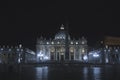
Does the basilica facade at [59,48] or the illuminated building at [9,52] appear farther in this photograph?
the basilica facade at [59,48]

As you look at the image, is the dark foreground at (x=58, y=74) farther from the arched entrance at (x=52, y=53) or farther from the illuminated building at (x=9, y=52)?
the arched entrance at (x=52, y=53)

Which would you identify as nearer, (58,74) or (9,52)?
(58,74)

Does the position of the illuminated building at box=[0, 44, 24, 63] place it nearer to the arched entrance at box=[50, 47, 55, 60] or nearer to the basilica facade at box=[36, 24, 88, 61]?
the basilica facade at box=[36, 24, 88, 61]

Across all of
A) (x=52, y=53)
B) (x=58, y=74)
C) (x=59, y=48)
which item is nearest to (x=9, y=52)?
(x=52, y=53)

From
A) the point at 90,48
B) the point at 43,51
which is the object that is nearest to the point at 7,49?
the point at 43,51

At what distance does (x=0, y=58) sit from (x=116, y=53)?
159 feet

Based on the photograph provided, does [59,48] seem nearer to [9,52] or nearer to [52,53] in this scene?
[52,53]

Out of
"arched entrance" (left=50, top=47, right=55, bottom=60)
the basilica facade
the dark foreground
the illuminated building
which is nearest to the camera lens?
the dark foreground

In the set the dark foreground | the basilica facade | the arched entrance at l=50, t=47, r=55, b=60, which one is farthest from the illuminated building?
the dark foreground

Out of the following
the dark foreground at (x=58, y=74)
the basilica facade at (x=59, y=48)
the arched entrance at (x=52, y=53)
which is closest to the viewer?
the dark foreground at (x=58, y=74)

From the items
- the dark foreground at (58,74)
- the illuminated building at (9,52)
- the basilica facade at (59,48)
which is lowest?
the dark foreground at (58,74)

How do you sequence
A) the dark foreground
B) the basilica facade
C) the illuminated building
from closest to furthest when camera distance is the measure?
the dark foreground < the illuminated building < the basilica facade

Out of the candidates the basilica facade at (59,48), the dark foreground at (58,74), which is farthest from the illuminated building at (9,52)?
the dark foreground at (58,74)

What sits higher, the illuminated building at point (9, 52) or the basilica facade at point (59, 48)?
the basilica facade at point (59, 48)
